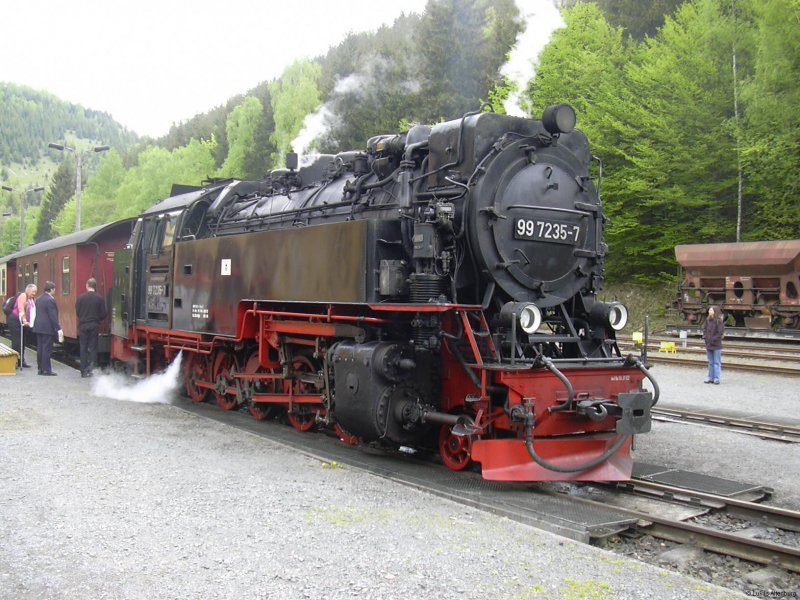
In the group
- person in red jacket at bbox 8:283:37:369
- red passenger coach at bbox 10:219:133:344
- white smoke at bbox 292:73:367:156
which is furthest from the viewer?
→ white smoke at bbox 292:73:367:156

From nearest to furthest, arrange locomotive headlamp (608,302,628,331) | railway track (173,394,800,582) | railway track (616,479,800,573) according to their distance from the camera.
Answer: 1. railway track (616,479,800,573)
2. railway track (173,394,800,582)
3. locomotive headlamp (608,302,628,331)

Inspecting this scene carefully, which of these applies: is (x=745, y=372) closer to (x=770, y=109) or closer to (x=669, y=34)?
(x=770, y=109)

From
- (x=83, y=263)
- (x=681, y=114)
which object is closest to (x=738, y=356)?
(x=681, y=114)

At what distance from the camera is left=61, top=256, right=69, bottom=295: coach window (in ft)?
51.8

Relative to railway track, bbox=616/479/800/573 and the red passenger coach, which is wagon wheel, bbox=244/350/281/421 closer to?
railway track, bbox=616/479/800/573

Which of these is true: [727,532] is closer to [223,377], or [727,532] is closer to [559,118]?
[559,118]

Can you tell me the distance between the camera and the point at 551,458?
5.89 metres

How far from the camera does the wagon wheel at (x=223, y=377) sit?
373 inches

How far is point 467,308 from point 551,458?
55.2 inches

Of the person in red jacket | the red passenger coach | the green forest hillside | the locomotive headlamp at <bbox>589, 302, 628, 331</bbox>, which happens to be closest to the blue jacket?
the person in red jacket

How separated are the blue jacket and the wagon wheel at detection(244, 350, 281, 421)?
236 inches

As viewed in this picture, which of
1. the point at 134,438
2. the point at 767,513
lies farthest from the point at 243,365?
the point at 767,513

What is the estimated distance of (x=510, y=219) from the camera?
6273mm

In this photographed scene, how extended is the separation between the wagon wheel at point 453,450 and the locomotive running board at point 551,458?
0.46 metres
